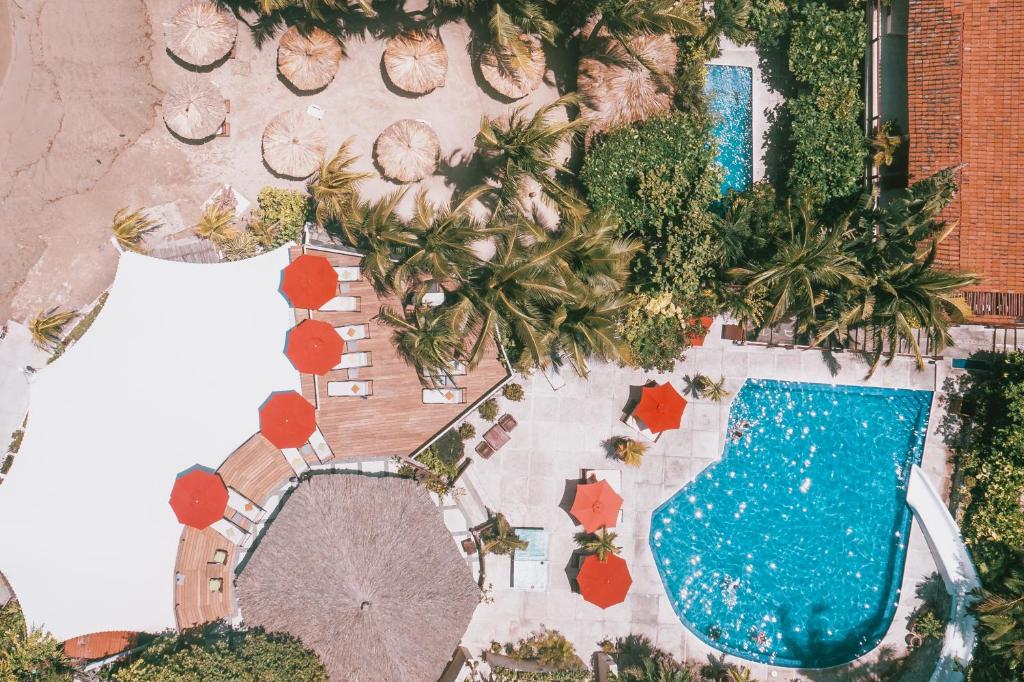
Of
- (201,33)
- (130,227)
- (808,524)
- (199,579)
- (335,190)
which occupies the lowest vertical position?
(199,579)

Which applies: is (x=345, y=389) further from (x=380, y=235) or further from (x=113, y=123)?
(x=113, y=123)

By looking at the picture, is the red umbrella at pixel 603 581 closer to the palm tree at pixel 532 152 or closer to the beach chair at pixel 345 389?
the beach chair at pixel 345 389

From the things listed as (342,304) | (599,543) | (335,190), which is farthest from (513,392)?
(335,190)

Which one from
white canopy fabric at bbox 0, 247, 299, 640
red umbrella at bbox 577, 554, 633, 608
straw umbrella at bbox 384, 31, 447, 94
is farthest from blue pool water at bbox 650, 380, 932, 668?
white canopy fabric at bbox 0, 247, 299, 640

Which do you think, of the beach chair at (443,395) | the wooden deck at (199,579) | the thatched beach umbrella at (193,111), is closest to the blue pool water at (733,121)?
the beach chair at (443,395)

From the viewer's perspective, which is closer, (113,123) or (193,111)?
(193,111)

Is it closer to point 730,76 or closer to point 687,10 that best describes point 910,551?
point 730,76
